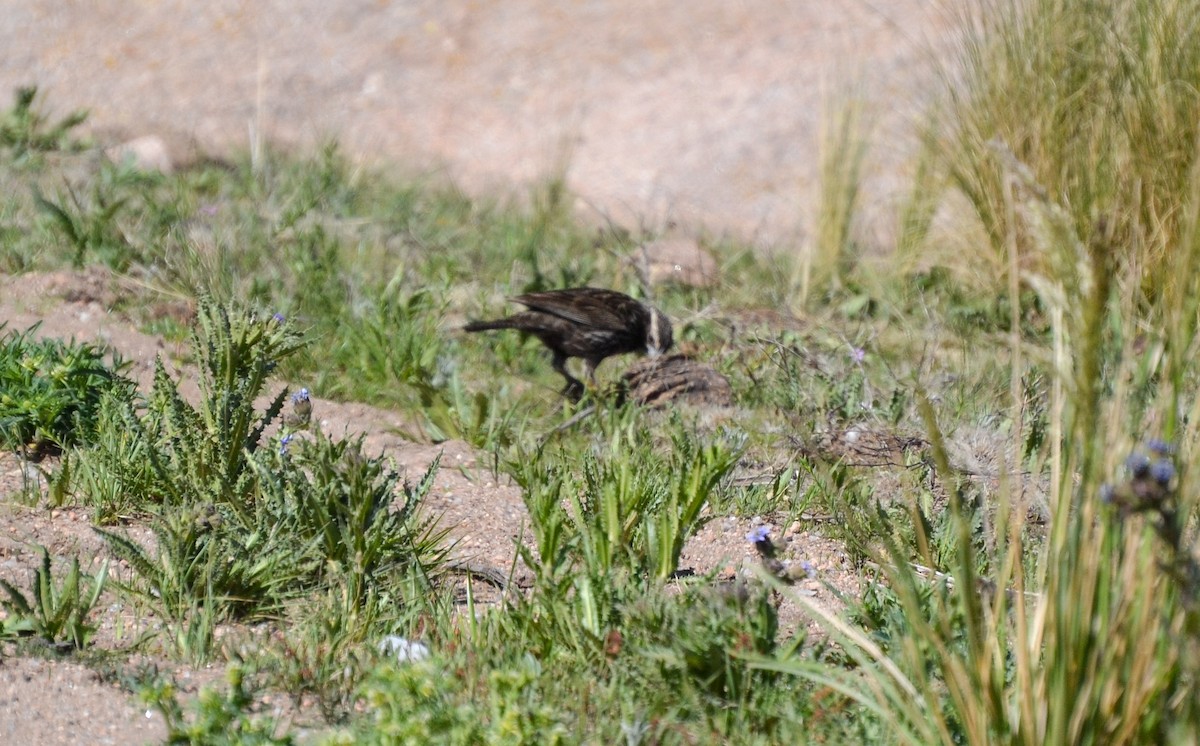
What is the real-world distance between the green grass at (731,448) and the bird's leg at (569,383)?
0.11m

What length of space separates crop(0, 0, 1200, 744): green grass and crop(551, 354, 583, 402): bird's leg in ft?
0.35

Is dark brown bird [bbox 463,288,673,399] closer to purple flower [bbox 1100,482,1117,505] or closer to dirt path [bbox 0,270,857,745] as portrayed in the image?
dirt path [bbox 0,270,857,745]

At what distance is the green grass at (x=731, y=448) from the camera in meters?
2.16

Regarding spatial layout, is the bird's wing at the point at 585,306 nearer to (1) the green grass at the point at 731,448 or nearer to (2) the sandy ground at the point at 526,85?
(1) the green grass at the point at 731,448

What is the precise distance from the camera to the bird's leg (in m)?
5.06

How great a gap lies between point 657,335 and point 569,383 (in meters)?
0.39

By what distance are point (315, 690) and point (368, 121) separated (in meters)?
6.54

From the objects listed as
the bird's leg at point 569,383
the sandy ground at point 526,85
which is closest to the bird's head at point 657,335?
the bird's leg at point 569,383

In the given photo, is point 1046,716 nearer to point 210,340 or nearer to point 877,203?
point 210,340

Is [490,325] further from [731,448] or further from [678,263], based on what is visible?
[678,263]

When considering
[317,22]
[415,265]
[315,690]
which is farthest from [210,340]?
[317,22]

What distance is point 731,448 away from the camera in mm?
4184

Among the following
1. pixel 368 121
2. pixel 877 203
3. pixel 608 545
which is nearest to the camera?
pixel 608 545

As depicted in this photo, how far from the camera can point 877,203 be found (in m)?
7.48
